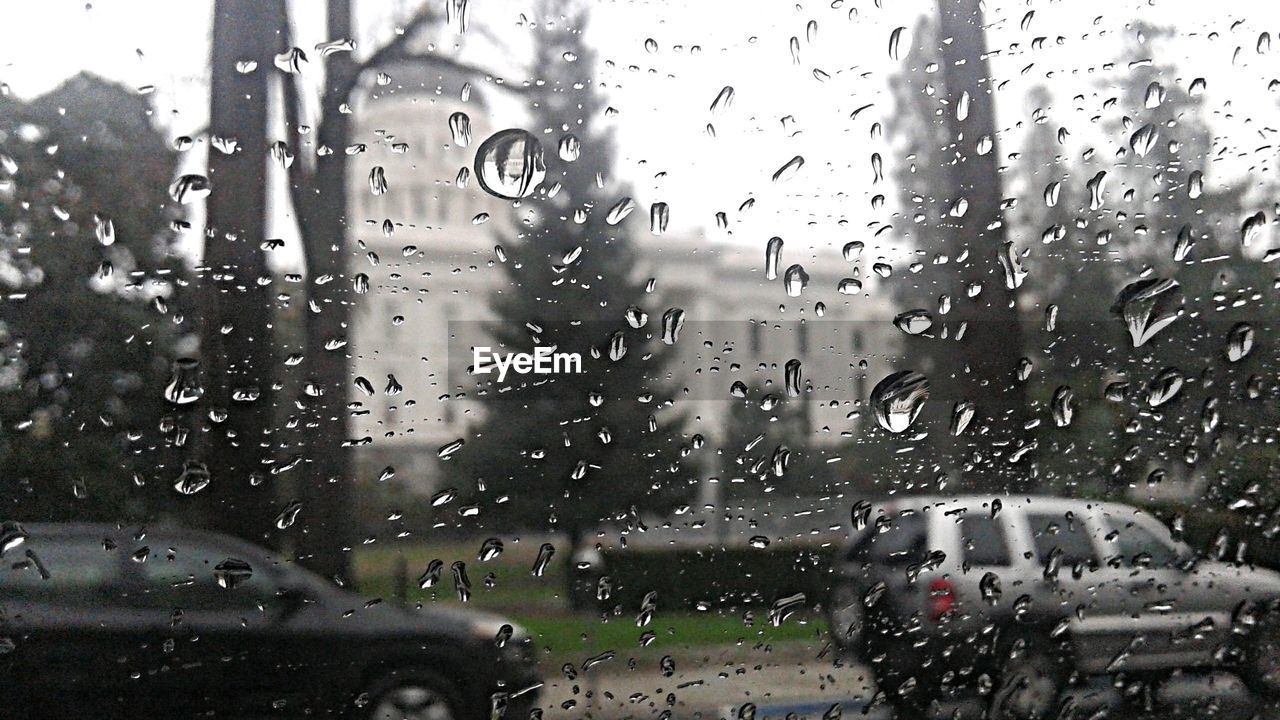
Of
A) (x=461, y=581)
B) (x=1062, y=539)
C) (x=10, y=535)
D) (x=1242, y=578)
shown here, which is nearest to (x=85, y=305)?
(x=10, y=535)

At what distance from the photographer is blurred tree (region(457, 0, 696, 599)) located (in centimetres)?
138

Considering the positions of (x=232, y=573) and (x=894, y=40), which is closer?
(x=232, y=573)

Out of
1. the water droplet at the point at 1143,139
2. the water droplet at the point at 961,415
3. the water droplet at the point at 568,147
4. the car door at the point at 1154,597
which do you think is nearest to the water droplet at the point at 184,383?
the water droplet at the point at 568,147

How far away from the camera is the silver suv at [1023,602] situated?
148 centimetres

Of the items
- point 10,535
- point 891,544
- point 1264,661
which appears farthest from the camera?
point 1264,661

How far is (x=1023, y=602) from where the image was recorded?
4.99 ft

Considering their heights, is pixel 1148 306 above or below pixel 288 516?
above

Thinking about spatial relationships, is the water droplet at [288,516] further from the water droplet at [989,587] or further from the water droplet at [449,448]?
the water droplet at [989,587]

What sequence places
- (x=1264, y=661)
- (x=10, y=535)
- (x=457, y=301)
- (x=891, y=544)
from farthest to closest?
(x=1264, y=661)
(x=891, y=544)
(x=457, y=301)
(x=10, y=535)

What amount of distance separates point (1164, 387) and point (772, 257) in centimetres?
74

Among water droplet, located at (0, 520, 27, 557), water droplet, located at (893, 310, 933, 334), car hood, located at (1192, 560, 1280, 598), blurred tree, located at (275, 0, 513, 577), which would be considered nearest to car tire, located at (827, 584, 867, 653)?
water droplet, located at (893, 310, 933, 334)

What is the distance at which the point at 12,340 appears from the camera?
1.31 metres

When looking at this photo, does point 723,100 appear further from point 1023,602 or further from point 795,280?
point 1023,602

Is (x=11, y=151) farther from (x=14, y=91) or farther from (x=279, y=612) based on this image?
(x=279, y=612)
